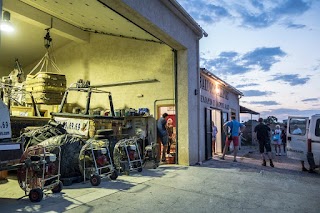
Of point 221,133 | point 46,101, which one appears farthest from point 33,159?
point 221,133

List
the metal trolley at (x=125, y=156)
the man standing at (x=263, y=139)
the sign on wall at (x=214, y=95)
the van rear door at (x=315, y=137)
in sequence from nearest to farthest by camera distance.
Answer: the metal trolley at (x=125, y=156), the van rear door at (x=315, y=137), the man standing at (x=263, y=139), the sign on wall at (x=214, y=95)

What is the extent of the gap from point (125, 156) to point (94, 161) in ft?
5.64

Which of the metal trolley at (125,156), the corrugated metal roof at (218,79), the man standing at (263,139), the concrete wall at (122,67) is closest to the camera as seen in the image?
the metal trolley at (125,156)

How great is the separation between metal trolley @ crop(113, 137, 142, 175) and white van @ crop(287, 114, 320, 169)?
18.0 feet

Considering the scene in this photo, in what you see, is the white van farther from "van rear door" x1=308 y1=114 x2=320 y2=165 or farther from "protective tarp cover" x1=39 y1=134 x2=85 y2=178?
"protective tarp cover" x1=39 y1=134 x2=85 y2=178

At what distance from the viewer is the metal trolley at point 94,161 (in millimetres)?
6203

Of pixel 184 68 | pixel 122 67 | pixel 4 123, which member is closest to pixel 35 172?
pixel 4 123

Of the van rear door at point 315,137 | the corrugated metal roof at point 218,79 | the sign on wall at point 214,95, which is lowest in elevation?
the van rear door at point 315,137

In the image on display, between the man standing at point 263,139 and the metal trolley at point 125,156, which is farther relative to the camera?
the man standing at point 263,139

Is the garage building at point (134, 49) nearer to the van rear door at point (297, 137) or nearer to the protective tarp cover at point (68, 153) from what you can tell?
the van rear door at point (297, 137)

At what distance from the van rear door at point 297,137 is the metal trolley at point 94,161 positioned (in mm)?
6430

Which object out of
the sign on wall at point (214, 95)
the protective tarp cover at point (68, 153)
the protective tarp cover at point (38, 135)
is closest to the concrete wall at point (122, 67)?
the sign on wall at point (214, 95)

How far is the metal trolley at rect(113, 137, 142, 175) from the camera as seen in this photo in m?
7.67

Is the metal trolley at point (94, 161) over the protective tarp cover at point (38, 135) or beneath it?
beneath
